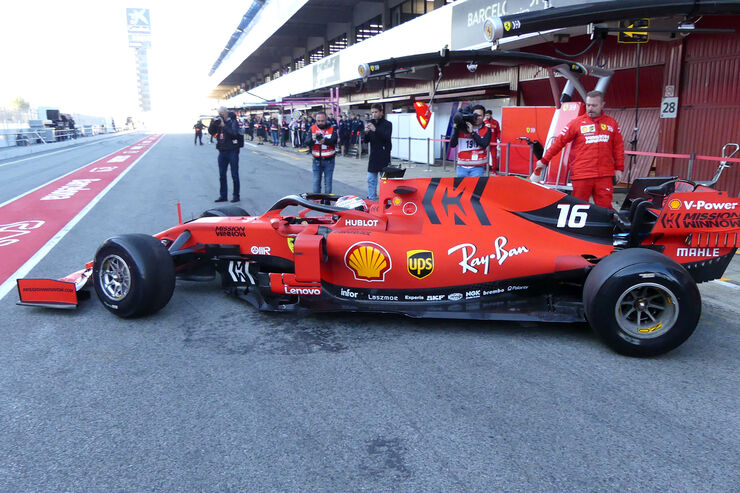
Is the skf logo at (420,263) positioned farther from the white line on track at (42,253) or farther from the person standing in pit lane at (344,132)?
the person standing in pit lane at (344,132)

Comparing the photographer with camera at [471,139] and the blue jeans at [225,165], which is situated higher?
the photographer with camera at [471,139]

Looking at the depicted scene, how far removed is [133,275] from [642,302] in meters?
3.72

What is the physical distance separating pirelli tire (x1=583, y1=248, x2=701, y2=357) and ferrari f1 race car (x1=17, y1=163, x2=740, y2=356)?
0.02 m

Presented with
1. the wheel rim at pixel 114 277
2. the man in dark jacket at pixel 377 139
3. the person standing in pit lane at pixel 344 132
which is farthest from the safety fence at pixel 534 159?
the wheel rim at pixel 114 277

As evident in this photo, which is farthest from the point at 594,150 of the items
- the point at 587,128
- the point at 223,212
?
the point at 223,212

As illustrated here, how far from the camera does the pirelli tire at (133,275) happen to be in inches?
166

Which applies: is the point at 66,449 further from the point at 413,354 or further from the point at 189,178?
the point at 189,178

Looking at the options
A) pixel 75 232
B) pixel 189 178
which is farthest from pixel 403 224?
pixel 189 178

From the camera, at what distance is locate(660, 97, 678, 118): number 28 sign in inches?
405

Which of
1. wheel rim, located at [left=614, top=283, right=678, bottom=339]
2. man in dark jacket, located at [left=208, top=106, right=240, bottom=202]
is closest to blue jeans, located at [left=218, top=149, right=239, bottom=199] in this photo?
man in dark jacket, located at [left=208, top=106, right=240, bottom=202]

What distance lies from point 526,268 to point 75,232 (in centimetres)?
662

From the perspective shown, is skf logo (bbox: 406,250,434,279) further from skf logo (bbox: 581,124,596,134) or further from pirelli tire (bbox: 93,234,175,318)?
skf logo (bbox: 581,124,596,134)

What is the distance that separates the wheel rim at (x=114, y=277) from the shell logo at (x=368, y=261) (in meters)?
1.81

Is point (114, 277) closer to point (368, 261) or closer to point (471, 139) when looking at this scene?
point (368, 261)
